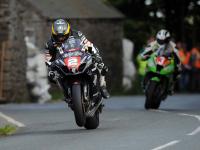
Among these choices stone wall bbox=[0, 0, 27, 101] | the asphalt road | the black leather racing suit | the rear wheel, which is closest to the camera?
the asphalt road

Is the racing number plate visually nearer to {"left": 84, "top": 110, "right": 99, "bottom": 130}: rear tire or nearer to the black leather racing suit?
the black leather racing suit

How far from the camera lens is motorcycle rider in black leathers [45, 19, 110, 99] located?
16.8m

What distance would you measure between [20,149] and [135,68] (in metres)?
35.8

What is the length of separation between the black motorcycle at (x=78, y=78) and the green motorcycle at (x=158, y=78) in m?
6.05

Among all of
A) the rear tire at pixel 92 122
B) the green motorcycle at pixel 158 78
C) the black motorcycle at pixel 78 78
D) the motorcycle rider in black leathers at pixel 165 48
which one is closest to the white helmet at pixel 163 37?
the motorcycle rider in black leathers at pixel 165 48

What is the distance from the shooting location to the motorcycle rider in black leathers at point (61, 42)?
16.8 metres

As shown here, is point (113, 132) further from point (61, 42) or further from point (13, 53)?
point (13, 53)

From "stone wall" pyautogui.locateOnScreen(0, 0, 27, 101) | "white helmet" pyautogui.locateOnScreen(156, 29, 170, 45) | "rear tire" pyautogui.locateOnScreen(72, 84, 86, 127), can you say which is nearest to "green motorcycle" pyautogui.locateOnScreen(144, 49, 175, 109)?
"white helmet" pyautogui.locateOnScreen(156, 29, 170, 45)

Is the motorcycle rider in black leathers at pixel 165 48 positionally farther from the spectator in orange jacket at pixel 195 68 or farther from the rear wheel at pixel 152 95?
the spectator in orange jacket at pixel 195 68

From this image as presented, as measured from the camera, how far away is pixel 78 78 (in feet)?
53.8

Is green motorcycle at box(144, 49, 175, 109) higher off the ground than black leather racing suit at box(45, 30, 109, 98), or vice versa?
black leather racing suit at box(45, 30, 109, 98)

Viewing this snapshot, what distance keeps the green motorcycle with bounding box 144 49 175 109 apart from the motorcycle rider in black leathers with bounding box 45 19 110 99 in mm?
5668

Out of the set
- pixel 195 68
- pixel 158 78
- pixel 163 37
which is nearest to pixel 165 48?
pixel 163 37

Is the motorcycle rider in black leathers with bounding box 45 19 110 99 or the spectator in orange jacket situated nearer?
the motorcycle rider in black leathers with bounding box 45 19 110 99
